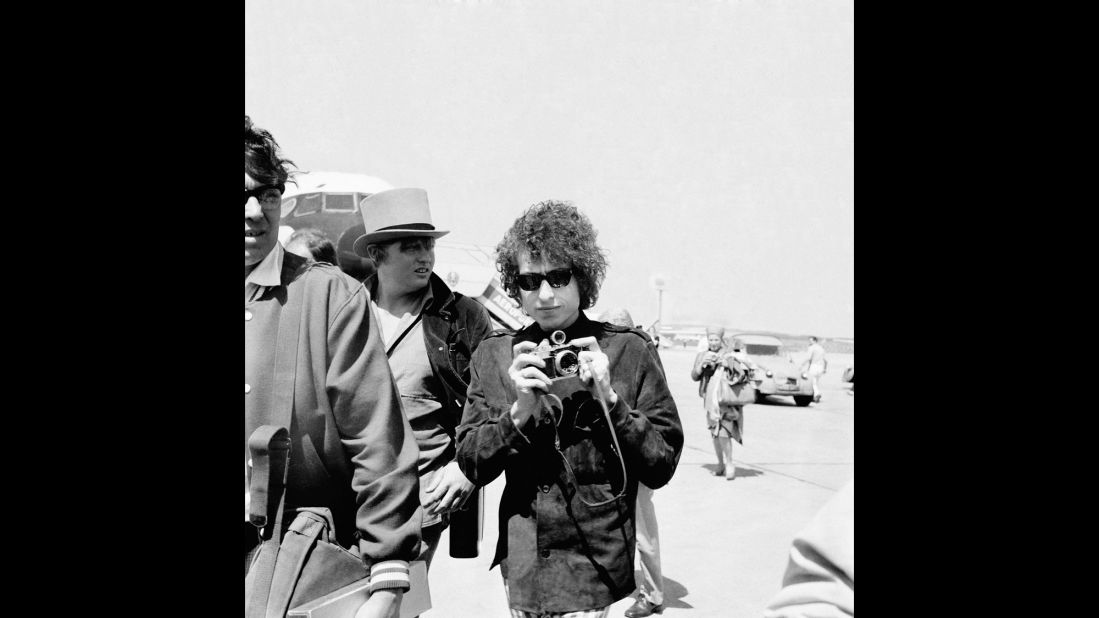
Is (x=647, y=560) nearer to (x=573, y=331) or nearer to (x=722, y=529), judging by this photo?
(x=573, y=331)

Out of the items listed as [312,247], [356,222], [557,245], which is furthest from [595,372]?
[356,222]

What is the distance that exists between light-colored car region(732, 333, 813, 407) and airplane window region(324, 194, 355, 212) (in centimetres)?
864

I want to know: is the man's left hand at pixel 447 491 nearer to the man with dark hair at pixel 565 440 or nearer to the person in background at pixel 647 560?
the man with dark hair at pixel 565 440

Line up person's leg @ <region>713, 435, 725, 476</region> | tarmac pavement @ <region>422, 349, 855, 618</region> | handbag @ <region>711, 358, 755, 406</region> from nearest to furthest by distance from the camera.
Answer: tarmac pavement @ <region>422, 349, 855, 618</region> → handbag @ <region>711, 358, 755, 406</region> → person's leg @ <region>713, 435, 725, 476</region>

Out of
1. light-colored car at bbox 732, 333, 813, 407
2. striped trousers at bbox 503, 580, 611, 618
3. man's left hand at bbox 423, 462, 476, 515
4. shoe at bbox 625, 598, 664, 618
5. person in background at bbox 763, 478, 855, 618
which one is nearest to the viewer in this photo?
person in background at bbox 763, 478, 855, 618

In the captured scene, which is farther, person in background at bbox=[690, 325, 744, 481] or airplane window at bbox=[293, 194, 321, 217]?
airplane window at bbox=[293, 194, 321, 217]

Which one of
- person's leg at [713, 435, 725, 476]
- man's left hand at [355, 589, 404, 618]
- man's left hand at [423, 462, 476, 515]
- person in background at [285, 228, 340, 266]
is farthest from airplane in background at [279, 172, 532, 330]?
man's left hand at [355, 589, 404, 618]

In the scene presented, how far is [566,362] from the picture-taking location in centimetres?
255

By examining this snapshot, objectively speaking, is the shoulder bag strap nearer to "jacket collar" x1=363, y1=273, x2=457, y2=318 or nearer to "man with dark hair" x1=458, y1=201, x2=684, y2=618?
"jacket collar" x1=363, y1=273, x2=457, y2=318

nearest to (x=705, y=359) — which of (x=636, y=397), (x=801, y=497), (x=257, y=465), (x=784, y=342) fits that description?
(x=801, y=497)

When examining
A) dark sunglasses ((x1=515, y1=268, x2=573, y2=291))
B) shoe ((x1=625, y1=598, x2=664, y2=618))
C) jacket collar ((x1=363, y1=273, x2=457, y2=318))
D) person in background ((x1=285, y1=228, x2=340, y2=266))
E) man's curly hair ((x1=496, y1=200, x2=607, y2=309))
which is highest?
person in background ((x1=285, y1=228, x2=340, y2=266))

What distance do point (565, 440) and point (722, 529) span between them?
3948 millimetres

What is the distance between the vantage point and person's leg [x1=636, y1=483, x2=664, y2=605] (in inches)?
159
